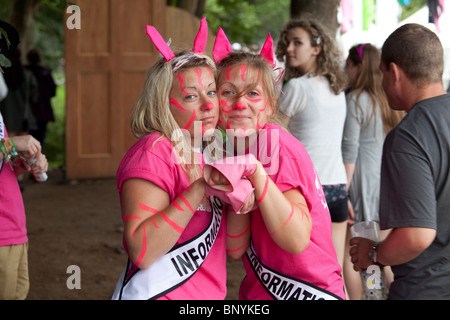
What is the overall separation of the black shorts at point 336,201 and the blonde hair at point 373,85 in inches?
27.3

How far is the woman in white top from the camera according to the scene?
12.3 feet

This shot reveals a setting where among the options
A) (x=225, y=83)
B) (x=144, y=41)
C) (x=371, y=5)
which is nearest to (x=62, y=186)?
(x=144, y=41)

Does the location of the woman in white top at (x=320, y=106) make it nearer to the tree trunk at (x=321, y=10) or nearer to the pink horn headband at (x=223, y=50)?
the tree trunk at (x=321, y=10)

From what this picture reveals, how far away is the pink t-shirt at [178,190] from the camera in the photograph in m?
1.81

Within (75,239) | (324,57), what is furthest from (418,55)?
(75,239)

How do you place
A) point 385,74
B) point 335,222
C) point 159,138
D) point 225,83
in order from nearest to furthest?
point 159,138, point 225,83, point 385,74, point 335,222

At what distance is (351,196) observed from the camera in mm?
4297

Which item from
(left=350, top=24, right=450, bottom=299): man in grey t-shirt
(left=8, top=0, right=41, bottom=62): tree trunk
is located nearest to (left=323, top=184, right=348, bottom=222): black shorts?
(left=350, top=24, right=450, bottom=299): man in grey t-shirt

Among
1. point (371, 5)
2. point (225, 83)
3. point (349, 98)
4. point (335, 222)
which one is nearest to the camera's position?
point (225, 83)

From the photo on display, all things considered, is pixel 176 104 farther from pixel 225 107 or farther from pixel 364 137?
pixel 364 137

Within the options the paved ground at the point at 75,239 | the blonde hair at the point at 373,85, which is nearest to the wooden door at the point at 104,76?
the paved ground at the point at 75,239

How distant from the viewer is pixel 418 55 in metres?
2.15

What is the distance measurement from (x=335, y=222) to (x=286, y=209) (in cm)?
211

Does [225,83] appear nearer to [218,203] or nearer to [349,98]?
[218,203]
